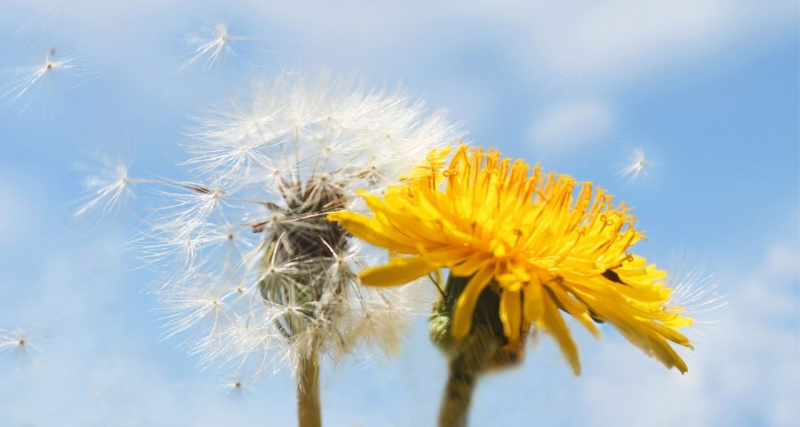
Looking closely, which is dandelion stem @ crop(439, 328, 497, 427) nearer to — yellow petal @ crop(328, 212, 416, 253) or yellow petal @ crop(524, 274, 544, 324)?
yellow petal @ crop(524, 274, 544, 324)

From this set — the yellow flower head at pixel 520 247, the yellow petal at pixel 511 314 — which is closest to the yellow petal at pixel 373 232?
the yellow flower head at pixel 520 247

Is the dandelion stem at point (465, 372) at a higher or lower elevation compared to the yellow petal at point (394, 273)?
lower

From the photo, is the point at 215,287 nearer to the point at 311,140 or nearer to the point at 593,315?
the point at 311,140

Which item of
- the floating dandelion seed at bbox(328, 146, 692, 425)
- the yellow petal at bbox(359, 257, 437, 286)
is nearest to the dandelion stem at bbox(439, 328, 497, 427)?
the floating dandelion seed at bbox(328, 146, 692, 425)

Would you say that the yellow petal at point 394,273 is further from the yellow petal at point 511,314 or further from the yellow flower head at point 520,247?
the yellow petal at point 511,314

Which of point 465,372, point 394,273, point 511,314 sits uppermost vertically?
point 394,273

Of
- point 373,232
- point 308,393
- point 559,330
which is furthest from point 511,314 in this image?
point 308,393

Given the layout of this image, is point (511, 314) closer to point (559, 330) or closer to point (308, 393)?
point (559, 330)

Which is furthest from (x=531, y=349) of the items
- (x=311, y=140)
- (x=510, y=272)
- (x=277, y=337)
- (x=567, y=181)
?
(x=311, y=140)
